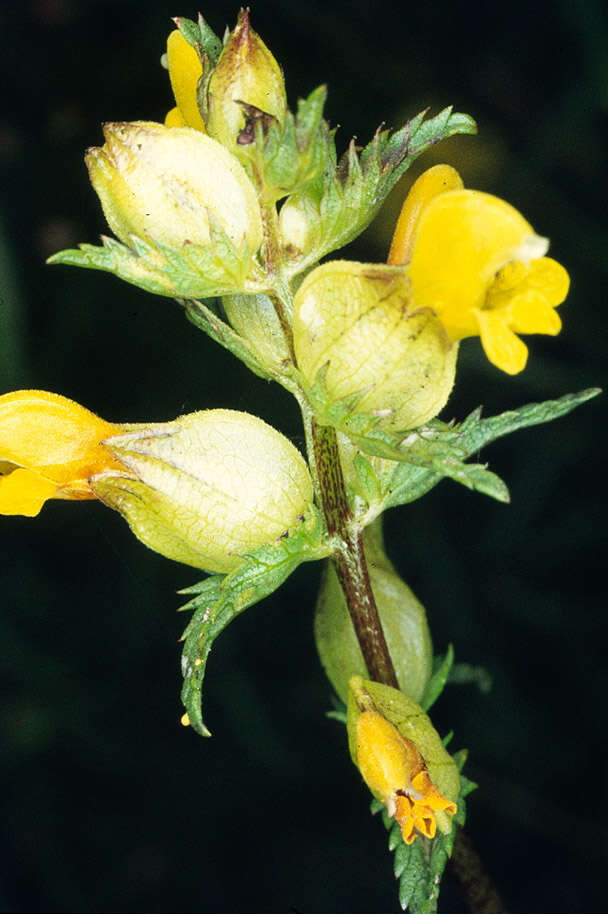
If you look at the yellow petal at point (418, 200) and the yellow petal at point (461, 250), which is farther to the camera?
the yellow petal at point (418, 200)

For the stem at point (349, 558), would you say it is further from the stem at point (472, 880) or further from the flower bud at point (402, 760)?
the stem at point (472, 880)

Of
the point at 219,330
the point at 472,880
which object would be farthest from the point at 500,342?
the point at 472,880

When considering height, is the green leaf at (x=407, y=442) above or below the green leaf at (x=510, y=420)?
below

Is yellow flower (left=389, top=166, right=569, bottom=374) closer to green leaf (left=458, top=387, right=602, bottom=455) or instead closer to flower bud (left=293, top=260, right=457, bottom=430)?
flower bud (left=293, top=260, right=457, bottom=430)

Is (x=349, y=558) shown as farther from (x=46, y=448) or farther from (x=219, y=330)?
(x=46, y=448)

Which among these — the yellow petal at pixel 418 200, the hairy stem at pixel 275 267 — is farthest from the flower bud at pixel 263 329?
the yellow petal at pixel 418 200
